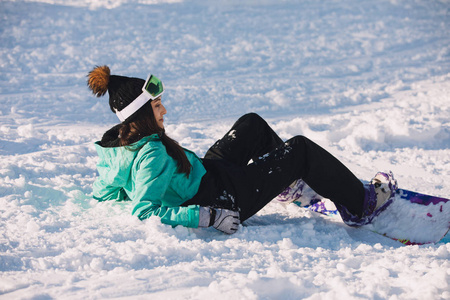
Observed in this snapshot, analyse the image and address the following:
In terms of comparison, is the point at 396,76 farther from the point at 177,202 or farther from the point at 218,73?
the point at 177,202

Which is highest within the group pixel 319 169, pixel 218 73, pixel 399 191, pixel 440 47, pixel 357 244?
pixel 440 47

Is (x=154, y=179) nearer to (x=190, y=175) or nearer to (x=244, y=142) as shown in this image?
(x=190, y=175)

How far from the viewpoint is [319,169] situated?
264 cm

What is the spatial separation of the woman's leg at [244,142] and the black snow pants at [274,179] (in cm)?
18

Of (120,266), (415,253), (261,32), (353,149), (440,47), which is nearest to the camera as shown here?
(120,266)

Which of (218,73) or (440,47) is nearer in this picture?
(218,73)

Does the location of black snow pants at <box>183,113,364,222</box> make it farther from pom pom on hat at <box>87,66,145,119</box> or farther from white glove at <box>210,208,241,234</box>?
pom pom on hat at <box>87,66,145,119</box>

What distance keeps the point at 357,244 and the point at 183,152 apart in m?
1.08

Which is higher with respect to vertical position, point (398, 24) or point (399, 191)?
point (398, 24)

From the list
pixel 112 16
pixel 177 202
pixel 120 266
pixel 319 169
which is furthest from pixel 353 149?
pixel 112 16

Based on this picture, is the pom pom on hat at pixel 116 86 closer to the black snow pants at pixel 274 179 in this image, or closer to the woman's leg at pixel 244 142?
the black snow pants at pixel 274 179

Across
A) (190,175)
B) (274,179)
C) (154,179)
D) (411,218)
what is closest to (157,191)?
(154,179)

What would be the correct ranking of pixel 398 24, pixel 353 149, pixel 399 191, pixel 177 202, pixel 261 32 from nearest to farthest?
pixel 177 202 < pixel 399 191 < pixel 353 149 < pixel 261 32 < pixel 398 24

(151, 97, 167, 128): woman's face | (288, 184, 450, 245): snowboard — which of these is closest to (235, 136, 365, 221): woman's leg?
(288, 184, 450, 245): snowboard
